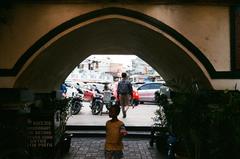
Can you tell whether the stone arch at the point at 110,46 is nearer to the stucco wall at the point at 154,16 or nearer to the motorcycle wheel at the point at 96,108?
the stucco wall at the point at 154,16

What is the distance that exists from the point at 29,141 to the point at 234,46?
182 inches

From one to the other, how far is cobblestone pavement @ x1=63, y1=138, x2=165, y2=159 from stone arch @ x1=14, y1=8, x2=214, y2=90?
192 cm

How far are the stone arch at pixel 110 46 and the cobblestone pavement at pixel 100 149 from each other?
1.92m

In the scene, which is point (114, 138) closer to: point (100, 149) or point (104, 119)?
point (100, 149)

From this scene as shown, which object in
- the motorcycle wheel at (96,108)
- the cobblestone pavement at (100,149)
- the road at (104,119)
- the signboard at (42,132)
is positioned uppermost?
the signboard at (42,132)

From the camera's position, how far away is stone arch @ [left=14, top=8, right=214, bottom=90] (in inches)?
366

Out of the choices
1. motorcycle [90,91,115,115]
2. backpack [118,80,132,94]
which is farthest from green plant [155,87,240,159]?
motorcycle [90,91,115,115]

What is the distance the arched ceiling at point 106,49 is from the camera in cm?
988

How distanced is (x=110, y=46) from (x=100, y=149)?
370cm

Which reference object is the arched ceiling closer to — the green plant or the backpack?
the green plant

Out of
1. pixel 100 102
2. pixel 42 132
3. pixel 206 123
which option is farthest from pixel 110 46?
pixel 206 123

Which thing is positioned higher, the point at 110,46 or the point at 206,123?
the point at 110,46

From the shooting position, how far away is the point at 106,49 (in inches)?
582

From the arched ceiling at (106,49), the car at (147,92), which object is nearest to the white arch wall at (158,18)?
the arched ceiling at (106,49)
